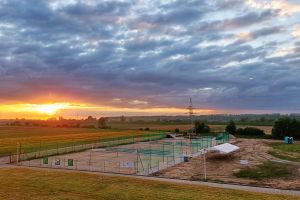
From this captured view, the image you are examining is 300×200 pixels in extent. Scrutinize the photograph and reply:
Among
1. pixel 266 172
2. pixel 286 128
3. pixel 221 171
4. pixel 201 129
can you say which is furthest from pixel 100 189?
pixel 201 129

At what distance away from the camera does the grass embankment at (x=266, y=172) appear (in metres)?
31.3

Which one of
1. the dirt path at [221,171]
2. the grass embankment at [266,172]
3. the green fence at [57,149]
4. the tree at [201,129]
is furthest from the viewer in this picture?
the tree at [201,129]

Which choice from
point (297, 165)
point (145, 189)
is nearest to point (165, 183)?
point (145, 189)

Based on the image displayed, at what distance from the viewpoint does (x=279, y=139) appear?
275 feet

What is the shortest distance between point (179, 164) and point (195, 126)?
217ft

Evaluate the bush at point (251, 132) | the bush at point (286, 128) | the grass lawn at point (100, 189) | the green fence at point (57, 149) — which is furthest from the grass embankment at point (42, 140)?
the bush at point (286, 128)

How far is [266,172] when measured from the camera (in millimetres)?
33094

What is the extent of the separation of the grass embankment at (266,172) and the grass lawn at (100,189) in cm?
827

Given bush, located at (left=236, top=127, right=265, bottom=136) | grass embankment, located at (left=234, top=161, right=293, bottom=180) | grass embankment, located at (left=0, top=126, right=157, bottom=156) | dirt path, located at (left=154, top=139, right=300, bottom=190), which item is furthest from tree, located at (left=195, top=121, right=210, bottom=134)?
grass embankment, located at (left=234, top=161, right=293, bottom=180)

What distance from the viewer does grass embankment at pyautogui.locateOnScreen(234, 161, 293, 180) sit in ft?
103

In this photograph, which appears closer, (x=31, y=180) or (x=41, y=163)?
(x=31, y=180)

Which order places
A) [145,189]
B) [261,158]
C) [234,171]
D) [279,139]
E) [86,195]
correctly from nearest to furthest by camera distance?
[86,195] < [145,189] < [234,171] < [261,158] < [279,139]

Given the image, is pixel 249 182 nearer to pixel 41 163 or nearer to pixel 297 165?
pixel 297 165

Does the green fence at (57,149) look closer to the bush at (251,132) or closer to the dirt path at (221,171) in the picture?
the dirt path at (221,171)
